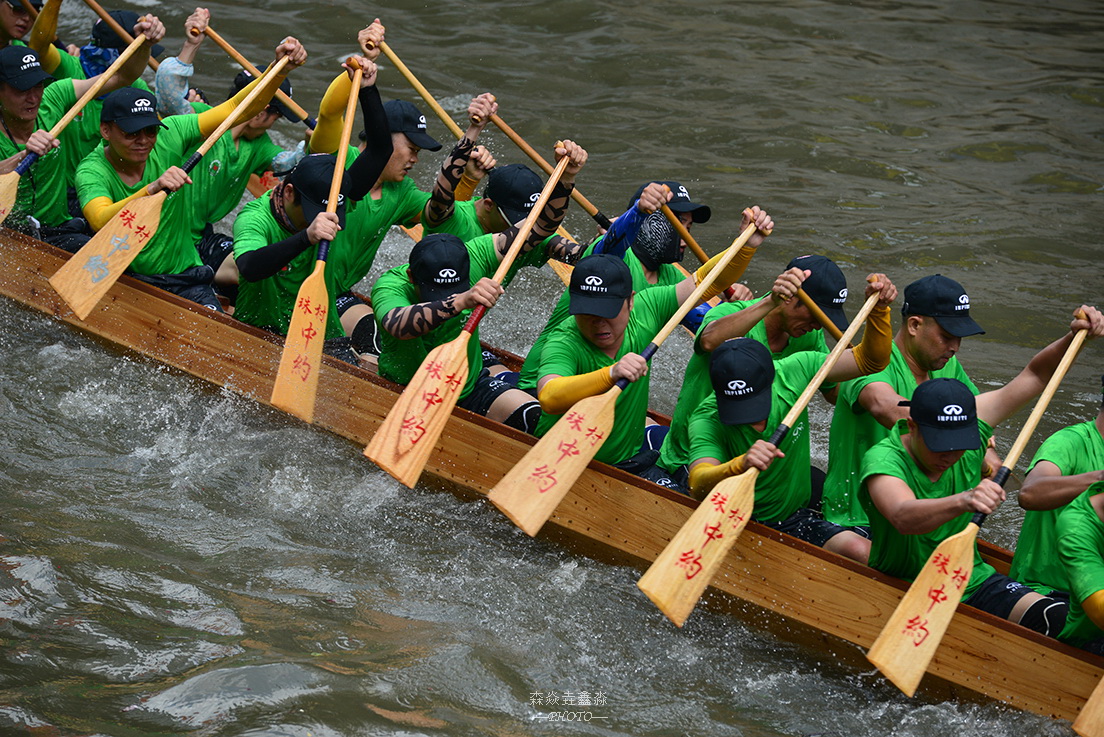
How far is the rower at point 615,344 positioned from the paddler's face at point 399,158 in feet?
4.91

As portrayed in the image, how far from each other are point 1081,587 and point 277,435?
391 centimetres

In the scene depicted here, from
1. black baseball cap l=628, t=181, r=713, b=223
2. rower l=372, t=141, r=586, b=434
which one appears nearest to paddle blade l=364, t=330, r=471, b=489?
rower l=372, t=141, r=586, b=434

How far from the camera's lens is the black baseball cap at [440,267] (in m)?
5.47

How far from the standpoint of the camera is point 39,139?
21.9 feet

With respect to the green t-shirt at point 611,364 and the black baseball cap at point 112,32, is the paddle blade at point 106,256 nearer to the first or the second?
the green t-shirt at point 611,364

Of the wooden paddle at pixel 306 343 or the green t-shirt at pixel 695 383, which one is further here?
the wooden paddle at pixel 306 343

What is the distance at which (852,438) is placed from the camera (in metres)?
5.18

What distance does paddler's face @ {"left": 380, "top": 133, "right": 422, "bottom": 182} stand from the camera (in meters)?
6.25

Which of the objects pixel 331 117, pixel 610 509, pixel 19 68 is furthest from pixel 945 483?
pixel 19 68

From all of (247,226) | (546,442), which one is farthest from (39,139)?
(546,442)

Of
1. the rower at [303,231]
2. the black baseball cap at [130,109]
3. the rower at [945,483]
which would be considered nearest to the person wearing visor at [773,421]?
the rower at [945,483]

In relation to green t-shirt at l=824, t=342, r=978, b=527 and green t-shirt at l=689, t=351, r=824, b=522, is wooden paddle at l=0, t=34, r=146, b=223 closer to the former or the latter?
green t-shirt at l=689, t=351, r=824, b=522

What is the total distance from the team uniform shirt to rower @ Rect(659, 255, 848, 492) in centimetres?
301

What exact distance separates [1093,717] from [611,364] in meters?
2.38
